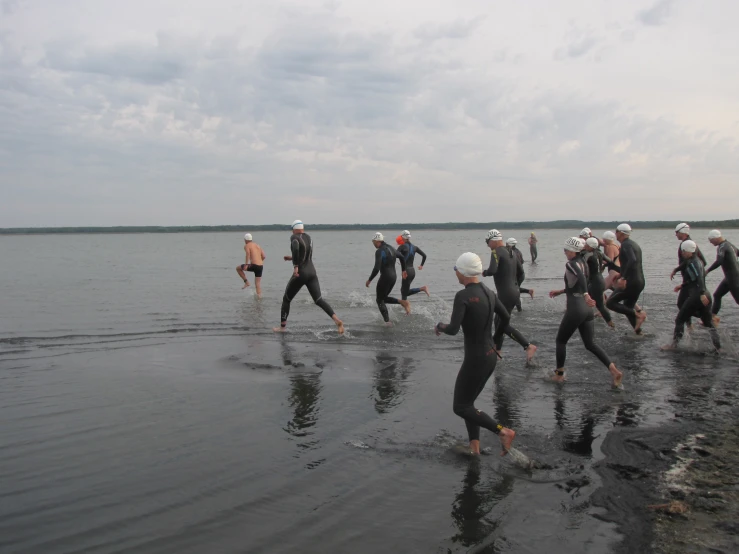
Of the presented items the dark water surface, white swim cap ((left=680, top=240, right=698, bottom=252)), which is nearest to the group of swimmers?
white swim cap ((left=680, top=240, right=698, bottom=252))

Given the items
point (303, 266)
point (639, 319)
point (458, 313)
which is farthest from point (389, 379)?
point (639, 319)

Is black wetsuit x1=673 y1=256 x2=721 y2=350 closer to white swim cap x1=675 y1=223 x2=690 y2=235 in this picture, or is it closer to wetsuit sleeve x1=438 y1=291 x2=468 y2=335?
white swim cap x1=675 y1=223 x2=690 y2=235

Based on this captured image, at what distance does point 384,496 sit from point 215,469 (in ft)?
5.47

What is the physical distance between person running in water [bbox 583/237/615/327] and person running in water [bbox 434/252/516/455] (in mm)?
4920

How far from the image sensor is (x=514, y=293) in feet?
32.9

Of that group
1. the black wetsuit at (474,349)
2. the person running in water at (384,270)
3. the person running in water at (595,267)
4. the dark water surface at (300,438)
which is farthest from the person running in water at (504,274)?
the person running in water at (384,270)

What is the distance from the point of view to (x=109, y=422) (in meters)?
6.91

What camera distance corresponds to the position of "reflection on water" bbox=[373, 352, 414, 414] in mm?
7676

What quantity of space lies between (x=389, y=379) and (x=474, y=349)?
3283 mm

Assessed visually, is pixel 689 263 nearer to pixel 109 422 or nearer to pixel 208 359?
pixel 208 359

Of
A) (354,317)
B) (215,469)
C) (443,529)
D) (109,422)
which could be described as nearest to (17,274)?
(354,317)

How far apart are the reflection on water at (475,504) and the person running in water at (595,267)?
5697 millimetres

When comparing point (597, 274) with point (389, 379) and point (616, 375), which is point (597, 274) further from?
A: point (389, 379)

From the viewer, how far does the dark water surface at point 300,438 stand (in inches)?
177
